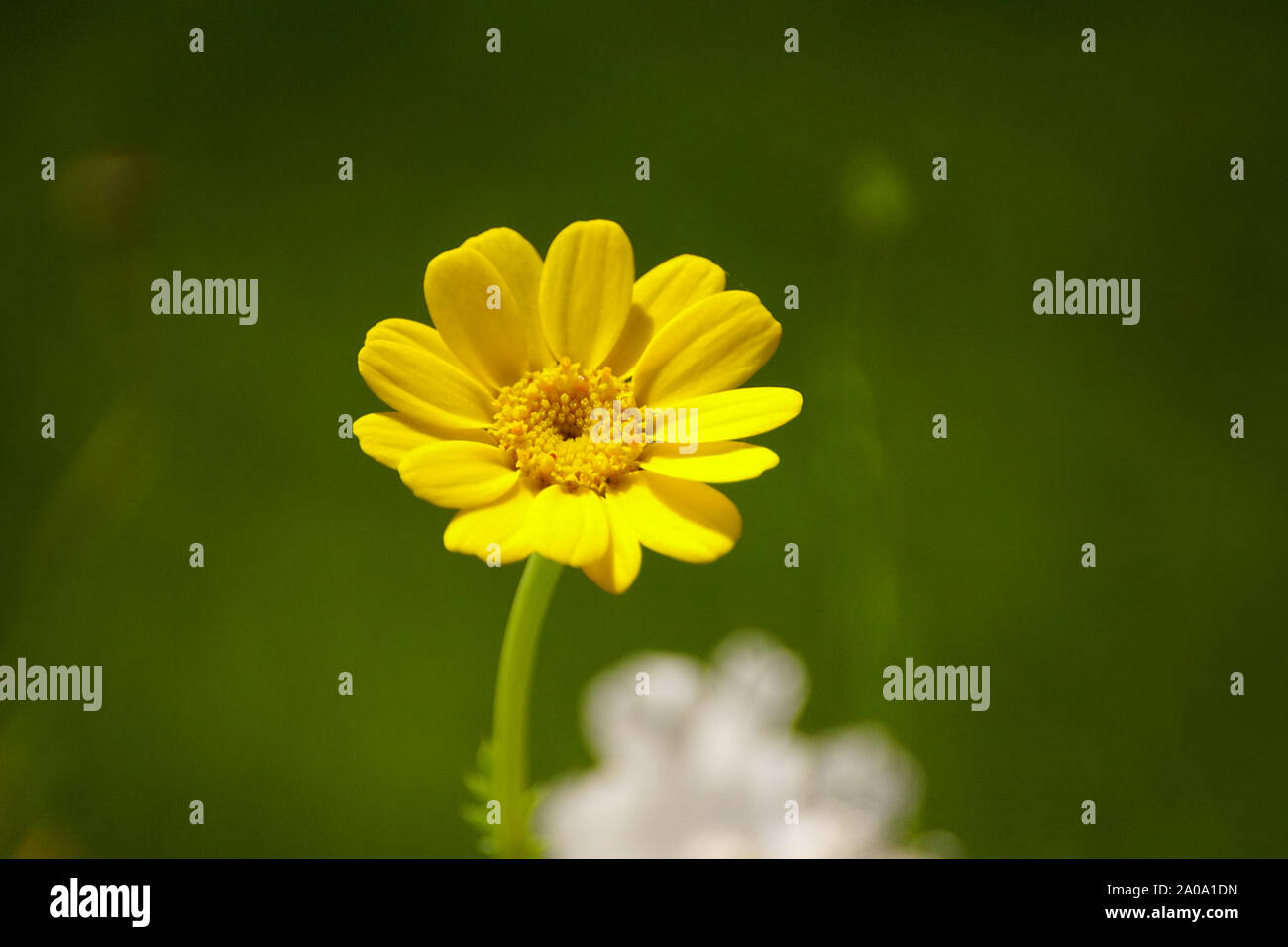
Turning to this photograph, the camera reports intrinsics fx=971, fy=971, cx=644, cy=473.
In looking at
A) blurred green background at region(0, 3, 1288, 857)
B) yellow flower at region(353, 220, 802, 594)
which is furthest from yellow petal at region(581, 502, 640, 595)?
blurred green background at region(0, 3, 1288, 857)

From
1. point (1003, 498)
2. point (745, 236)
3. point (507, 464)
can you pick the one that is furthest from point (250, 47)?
point (1003, 498)

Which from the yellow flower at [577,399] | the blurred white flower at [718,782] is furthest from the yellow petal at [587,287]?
the blurred white flower at [718,782]

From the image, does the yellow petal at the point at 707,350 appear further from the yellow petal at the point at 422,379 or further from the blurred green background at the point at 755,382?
the blurred green background at the point at 755,382

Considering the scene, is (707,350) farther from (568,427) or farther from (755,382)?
(755,382)

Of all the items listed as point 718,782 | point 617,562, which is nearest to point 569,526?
point 617,562

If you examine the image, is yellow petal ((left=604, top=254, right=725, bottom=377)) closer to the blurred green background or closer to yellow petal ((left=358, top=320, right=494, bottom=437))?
yellow petal ((left=358, top=320, right=494, bottom=437))

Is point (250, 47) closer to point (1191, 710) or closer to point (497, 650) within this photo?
point (497, 650)
